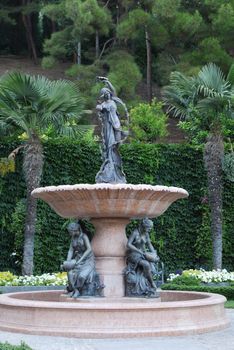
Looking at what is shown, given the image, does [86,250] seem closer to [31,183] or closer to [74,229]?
[74,229]

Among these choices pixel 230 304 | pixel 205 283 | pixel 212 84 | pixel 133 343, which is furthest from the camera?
pixel 212 84

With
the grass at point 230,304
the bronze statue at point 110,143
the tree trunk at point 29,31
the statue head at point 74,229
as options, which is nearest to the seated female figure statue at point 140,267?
the statue head at point 74,229

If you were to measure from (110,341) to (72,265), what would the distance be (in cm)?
239

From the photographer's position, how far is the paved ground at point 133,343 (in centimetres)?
751

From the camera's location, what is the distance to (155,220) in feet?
67.3

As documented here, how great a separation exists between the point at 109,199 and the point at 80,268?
3.88 feet

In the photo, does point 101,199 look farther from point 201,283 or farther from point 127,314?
point 201,283

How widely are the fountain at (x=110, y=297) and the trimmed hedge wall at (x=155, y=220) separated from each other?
768cm

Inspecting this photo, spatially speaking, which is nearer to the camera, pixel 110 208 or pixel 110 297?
pixel 110 208

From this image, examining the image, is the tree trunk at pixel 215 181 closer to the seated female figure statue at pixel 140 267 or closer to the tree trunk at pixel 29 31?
the seated female figure statue at pixel 140 267

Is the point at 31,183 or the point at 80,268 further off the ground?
the point at 31,183

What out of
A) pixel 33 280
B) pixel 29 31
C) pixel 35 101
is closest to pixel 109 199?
pixel 33 280

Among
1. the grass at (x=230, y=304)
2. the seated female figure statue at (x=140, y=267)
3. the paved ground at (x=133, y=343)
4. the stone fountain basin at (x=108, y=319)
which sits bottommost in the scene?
the grass at (x=230, y=304)

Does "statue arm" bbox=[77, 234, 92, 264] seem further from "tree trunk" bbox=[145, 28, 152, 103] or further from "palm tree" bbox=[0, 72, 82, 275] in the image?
"tree trunk" bbox=[145, 28, 152, 103]
